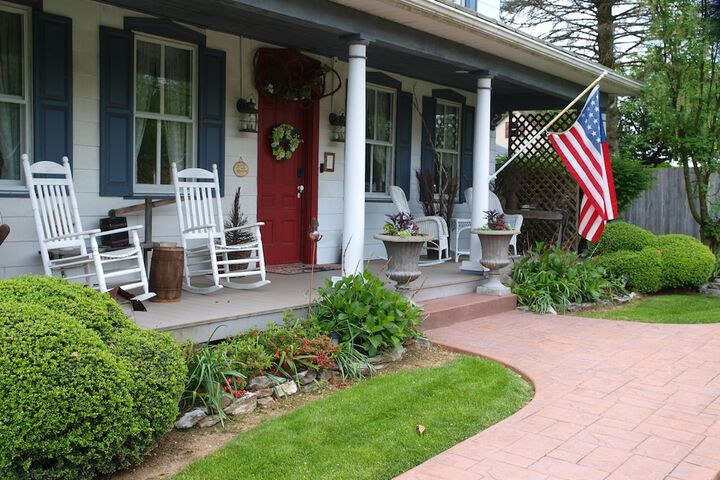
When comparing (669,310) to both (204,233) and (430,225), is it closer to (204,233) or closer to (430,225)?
(430,225)

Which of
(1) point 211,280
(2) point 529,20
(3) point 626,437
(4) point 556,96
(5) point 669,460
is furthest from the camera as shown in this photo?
(2) point 529,20

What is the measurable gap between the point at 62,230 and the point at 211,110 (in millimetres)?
2042

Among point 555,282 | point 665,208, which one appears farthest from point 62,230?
point 665,208

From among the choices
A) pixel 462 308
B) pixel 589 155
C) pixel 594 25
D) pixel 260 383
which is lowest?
pixel 260 383

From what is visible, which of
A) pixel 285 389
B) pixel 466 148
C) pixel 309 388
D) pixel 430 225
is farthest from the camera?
pixel 466 148

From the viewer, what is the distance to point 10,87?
5.66 m

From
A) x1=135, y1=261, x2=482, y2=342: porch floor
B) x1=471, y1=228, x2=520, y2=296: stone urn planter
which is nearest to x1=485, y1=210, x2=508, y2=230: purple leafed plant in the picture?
x1=471, y1=228, x2=520, y2=296: stone urn planter

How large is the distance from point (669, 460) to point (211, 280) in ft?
14.4

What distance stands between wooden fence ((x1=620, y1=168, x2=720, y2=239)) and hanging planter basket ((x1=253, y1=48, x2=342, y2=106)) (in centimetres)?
750

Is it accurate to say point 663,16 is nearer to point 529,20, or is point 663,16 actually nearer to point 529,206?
point 529,206

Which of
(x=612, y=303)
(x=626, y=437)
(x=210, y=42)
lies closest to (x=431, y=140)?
(x=612, y=303)

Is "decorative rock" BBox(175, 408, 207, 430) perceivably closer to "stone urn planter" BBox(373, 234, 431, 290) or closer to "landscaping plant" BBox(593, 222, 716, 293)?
"stone urn planter" BBox(373, 234, 431, 290)

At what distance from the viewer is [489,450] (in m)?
3.71

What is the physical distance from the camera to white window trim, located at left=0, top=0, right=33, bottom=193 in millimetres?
5629
